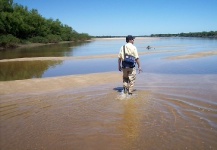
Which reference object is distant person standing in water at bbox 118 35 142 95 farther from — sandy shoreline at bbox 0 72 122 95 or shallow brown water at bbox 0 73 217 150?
sandy shoreline at bbox 0 72 122 95

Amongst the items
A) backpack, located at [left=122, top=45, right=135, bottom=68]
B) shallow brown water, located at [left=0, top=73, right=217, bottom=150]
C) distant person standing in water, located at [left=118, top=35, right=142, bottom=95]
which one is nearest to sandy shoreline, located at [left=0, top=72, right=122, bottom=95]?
shallow brown water, located at [left=0, top=73, right=217, bottom=150]

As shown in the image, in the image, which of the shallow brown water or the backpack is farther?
the backpack

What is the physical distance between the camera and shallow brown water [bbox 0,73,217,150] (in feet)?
15.5

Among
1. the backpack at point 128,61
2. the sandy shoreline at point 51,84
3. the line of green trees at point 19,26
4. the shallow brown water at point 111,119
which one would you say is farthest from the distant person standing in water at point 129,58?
the line of green trees at point 19,26

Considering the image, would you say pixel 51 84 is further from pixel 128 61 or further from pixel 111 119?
pixel 111 119

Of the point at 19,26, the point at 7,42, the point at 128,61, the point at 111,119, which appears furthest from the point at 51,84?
the point at 19,26

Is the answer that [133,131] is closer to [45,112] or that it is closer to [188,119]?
[188,119]

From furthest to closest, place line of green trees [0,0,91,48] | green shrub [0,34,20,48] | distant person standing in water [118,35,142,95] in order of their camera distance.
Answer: line of green trees [0,0,91,48] < green shrub [0,34,20,48] < distant person standing in water [118,35,142,95]

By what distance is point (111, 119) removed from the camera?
5.96 metres

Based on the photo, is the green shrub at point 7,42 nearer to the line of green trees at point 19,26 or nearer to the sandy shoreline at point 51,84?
the line of green trees at point 19,26

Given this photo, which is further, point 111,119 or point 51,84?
point 51,84

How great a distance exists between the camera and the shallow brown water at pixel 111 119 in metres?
4.73

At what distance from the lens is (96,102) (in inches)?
294

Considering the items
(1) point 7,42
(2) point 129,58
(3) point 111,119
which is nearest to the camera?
(3) point 111,119
